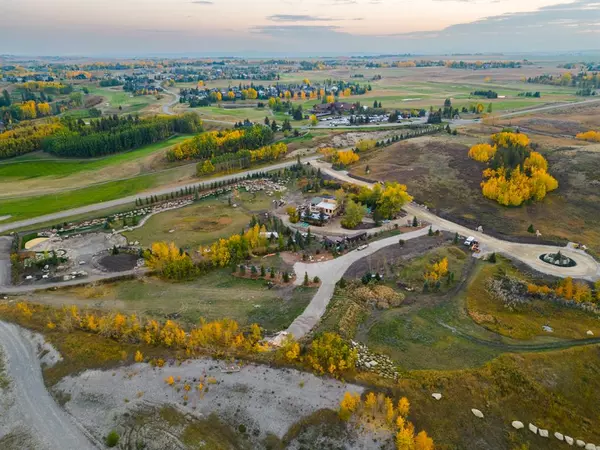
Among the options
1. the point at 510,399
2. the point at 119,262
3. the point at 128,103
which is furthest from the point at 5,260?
the point at 128,103

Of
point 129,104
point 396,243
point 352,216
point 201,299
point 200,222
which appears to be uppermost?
point 129,104

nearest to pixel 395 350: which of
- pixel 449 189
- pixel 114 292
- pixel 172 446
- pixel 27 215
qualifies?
pixel 172 446

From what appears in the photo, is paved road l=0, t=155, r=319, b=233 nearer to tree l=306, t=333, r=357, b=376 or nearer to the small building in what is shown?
the small building

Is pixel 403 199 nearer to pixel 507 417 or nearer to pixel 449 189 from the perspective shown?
pixel 449 189

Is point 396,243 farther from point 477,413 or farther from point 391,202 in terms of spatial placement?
point 477,413

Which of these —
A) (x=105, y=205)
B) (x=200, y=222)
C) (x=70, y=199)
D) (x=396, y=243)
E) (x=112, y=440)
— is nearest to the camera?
(x=112, y=440)

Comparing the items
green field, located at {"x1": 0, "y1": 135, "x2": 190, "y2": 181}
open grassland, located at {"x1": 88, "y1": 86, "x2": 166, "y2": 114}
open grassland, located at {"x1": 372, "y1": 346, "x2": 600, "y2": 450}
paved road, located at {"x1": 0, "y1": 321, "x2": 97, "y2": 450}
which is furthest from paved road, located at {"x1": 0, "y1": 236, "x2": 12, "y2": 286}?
open grassland, located at {"x1": 88, "y1": 86, "x2": 166, "y2": 114}
